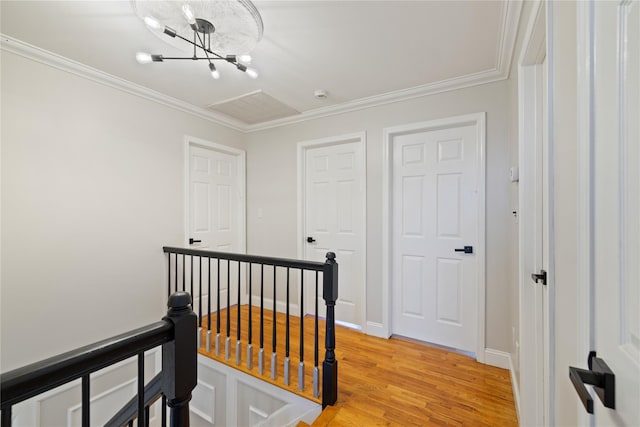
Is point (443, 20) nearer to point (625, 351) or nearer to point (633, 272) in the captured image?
point (633, 272)

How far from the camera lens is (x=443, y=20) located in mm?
1698

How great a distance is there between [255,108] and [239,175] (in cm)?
98

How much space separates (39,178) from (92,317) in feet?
3.86

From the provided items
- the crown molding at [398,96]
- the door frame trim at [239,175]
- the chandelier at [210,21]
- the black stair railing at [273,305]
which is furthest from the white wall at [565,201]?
the door frame trim at [239,175]

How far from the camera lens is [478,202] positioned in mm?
2346

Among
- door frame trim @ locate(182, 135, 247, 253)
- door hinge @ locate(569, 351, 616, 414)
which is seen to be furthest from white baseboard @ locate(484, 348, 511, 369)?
door frame trim @ locate(182, 135, 247, 253)

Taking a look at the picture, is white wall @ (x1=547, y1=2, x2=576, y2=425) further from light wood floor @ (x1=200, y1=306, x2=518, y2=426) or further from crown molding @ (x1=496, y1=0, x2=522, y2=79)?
light wood floor @ (x1=200, y1=306, x2=518, y2=426)

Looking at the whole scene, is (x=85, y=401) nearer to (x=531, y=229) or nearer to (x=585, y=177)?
(x=585, y=177)

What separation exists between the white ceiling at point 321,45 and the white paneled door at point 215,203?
2.64 ft

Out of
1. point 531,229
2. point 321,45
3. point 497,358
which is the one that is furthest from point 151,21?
point 497,358

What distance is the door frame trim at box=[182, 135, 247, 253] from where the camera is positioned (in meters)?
3.01

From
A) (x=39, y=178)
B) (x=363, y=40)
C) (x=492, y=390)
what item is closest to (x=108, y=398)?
(x=39, y=178)

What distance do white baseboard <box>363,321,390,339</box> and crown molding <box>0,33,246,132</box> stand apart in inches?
115

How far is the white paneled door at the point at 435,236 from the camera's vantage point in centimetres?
246
